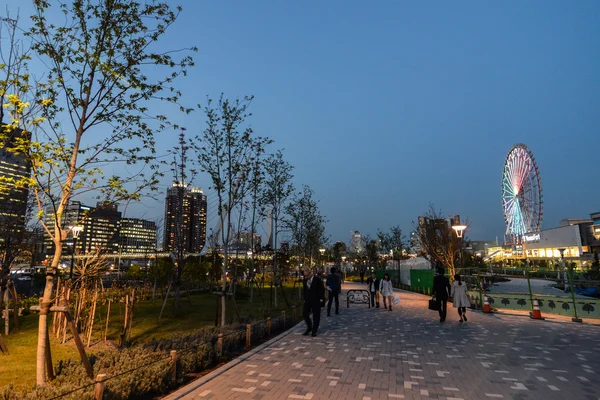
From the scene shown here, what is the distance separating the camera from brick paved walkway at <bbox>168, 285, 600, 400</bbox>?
5.21 meters

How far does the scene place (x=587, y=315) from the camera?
1246 cm

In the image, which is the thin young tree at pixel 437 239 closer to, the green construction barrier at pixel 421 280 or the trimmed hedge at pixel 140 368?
the green construction barrier at pixel 421 280

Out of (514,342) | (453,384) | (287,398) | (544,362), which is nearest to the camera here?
(287,398)

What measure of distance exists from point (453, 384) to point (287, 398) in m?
2.68

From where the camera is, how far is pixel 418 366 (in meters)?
6.51

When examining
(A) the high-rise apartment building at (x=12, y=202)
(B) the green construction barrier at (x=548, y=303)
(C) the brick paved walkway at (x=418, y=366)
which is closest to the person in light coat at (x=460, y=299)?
(C) the brick paved walkway at (x=418, y=366)

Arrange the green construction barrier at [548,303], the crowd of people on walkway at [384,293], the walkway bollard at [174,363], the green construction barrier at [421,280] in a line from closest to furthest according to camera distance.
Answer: the walkway bollard at [174,363] → the crowd of people on walkway at [384,293] → the green construction barrier at [548,303] → the green construction barrier at [421,280]

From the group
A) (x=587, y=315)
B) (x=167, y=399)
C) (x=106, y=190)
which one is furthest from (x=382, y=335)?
(x=587, y=315)

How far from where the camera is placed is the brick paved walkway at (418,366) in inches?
205

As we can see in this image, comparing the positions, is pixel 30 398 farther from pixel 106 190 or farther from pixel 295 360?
pixel 295 360

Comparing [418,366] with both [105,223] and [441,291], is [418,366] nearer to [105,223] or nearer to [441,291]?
[441,291]

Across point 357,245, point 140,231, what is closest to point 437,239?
point 140,231

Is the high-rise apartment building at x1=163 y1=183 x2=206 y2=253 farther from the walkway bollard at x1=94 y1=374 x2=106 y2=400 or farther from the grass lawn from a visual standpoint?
the walkway bollard at x1=94 y1=374 x2=106 y2=400

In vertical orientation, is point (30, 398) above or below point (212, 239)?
below
